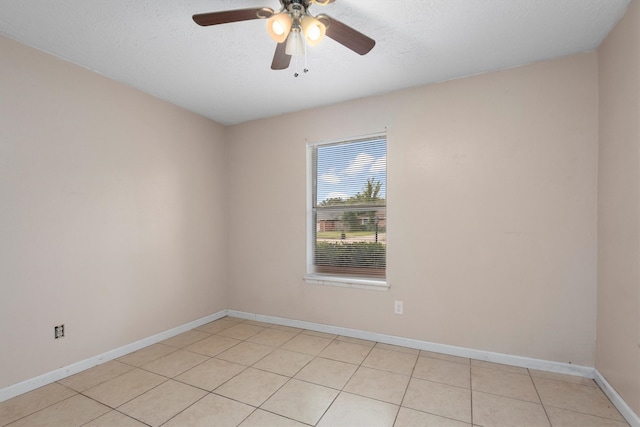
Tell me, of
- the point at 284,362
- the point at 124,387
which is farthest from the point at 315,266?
the point at 124,387

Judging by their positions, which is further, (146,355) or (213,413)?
(146,355)

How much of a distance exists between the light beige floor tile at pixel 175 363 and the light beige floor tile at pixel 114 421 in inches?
19.2

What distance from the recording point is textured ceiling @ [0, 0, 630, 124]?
177cm

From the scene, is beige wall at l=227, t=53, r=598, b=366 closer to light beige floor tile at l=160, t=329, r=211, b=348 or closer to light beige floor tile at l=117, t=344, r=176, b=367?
light beige floor tile at l=160, t=329, r=211, b=348

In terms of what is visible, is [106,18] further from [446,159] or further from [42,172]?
[446,159]

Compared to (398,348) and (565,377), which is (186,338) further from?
(565,377)

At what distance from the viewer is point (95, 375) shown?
7.61 feet

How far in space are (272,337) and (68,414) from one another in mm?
1651

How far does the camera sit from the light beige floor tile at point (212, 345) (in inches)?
109

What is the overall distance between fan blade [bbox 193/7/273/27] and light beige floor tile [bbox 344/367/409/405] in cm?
239

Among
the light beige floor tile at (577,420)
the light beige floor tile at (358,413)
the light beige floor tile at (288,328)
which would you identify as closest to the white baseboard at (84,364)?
the light beige floor tile at (288,328)

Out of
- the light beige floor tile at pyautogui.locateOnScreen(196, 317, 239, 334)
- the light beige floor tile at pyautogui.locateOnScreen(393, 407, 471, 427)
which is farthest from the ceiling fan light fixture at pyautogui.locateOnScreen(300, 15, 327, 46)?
the light beige floor tile at pyautogui.locateOnScreen(196, 317, 239, 334)

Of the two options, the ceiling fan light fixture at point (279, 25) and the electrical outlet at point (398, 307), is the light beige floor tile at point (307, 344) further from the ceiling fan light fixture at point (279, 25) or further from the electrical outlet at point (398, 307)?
the ceiling fan light fixture at point (279, 25)

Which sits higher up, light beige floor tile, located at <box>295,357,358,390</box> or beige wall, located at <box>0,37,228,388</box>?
beige wall, located at <box>0,37,228,388</box>
